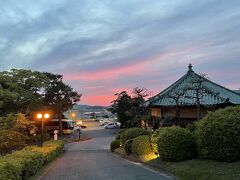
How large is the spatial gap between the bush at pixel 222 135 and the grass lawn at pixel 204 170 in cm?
36

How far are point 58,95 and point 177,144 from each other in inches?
2180

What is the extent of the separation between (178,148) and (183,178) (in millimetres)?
3964

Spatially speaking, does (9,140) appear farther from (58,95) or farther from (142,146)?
(58,95)

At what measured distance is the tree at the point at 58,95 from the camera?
7225 cm

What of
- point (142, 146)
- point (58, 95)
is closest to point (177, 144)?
point (142, 146)

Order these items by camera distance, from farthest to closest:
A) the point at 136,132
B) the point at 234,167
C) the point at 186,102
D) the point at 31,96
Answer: the point at 31,96, the point at 136,132, the point at 186,102, the point at 234,167

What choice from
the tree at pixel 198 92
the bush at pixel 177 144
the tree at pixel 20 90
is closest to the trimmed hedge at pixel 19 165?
the bush at pixel 177 144

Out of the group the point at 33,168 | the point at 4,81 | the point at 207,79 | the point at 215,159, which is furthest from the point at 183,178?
the point at 4,81

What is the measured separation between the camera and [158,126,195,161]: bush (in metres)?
19.8

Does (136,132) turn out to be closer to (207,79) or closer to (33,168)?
(207,79)

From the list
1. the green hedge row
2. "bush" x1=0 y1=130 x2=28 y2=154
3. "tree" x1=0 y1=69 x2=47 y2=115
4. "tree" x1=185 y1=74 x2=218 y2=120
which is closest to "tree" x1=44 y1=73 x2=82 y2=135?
"tree" x1=0 y1=69 x2=47 y2=115

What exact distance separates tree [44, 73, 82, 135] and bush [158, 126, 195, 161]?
52980 millimetres

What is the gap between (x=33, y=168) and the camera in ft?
67.3

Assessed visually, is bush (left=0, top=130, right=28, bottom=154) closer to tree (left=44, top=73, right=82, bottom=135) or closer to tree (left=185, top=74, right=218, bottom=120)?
tree (left=185, top=74, right=218, bottom=120)
